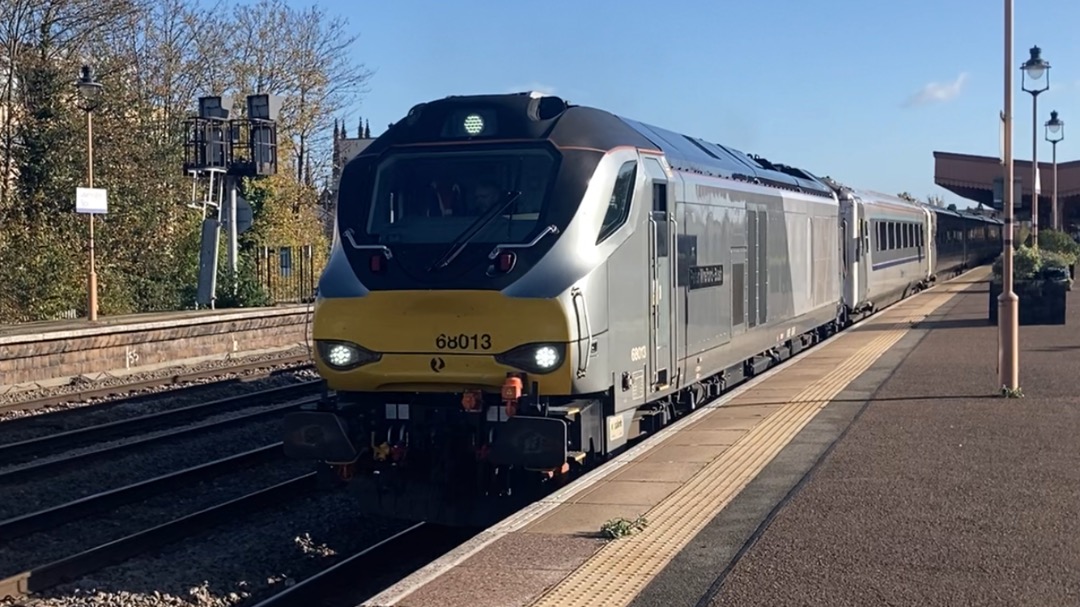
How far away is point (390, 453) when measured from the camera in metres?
8.23

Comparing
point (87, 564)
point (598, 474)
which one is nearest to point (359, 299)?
point (598, 474)

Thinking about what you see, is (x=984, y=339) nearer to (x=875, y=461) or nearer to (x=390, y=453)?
(x=875, y=461)

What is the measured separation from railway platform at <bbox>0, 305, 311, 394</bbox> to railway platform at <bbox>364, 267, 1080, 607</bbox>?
28.4ft

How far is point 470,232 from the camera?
26.9 feet

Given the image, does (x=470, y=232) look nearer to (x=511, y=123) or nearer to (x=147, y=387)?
(x=511, y=123)

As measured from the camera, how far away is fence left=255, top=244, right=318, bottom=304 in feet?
112

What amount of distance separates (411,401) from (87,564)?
106 inches

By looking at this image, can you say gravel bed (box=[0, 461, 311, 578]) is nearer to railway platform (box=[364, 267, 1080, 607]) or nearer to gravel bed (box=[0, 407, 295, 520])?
gravel bed (box=[0, 407, 295, 520])

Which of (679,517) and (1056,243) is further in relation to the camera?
(1056,243)

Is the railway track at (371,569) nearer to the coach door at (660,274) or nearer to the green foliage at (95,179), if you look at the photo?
the coach door at (660,274)

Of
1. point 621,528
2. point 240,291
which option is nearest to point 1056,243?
point 240,291

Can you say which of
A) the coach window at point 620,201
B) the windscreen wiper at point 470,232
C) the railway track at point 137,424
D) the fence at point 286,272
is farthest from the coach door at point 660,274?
the fence at point 286,272

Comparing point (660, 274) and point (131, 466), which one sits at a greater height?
point (660, 274)

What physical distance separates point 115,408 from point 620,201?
9.79 meters
